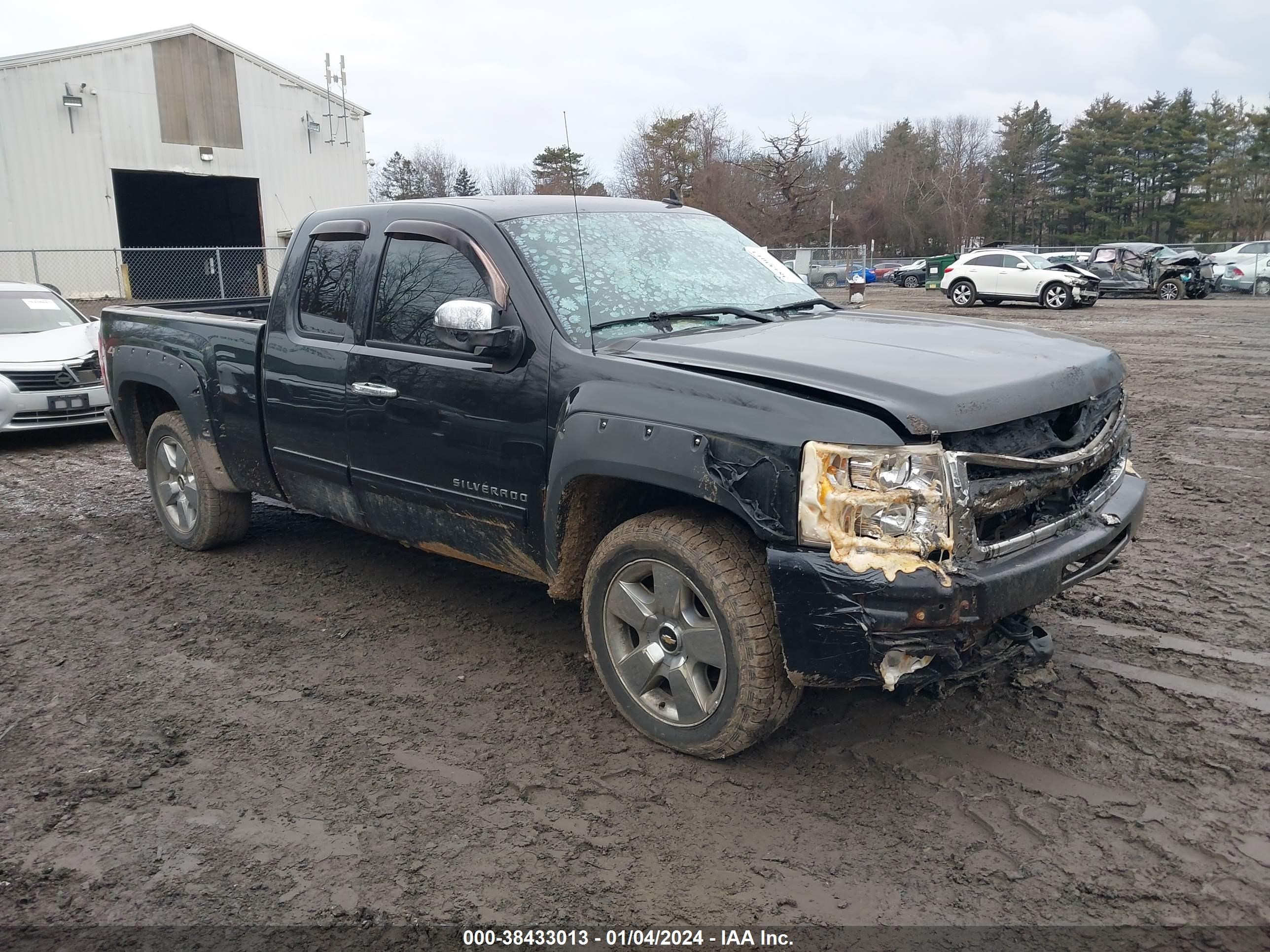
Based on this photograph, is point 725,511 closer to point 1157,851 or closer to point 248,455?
point 1157,851

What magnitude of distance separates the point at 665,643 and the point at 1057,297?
24032 mm

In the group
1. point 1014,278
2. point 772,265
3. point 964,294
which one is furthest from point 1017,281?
point 772,265

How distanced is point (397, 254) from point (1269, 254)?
3116 cm

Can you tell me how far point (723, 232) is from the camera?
4.70 metres

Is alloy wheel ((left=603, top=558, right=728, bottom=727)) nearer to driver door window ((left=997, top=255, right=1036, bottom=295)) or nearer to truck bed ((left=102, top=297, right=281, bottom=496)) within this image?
truck bed ((left=102, top=297, right=281, bottom=496))

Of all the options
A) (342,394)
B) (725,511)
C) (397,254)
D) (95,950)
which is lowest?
(95,950)

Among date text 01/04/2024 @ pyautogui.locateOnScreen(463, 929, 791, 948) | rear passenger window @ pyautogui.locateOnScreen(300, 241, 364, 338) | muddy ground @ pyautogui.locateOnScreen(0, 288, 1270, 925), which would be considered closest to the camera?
date text 01/04/2024 @ pyautogui.locateOnScreen(463, 929, 791, 948)

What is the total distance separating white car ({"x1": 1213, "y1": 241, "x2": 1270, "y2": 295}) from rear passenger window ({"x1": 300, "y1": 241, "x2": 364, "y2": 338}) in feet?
100

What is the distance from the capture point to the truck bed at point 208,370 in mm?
4949

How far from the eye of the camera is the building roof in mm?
24922

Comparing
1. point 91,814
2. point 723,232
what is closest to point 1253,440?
point 723,232

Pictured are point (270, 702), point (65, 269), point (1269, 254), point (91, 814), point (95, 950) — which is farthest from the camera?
point (1269, 254)

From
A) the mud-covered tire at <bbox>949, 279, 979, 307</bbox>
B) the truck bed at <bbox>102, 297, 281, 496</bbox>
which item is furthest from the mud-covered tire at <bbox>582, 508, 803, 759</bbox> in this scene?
the mud-covered tire at <bbox>949, 279, 979, 307</bbox>

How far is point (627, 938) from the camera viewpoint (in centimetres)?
251
